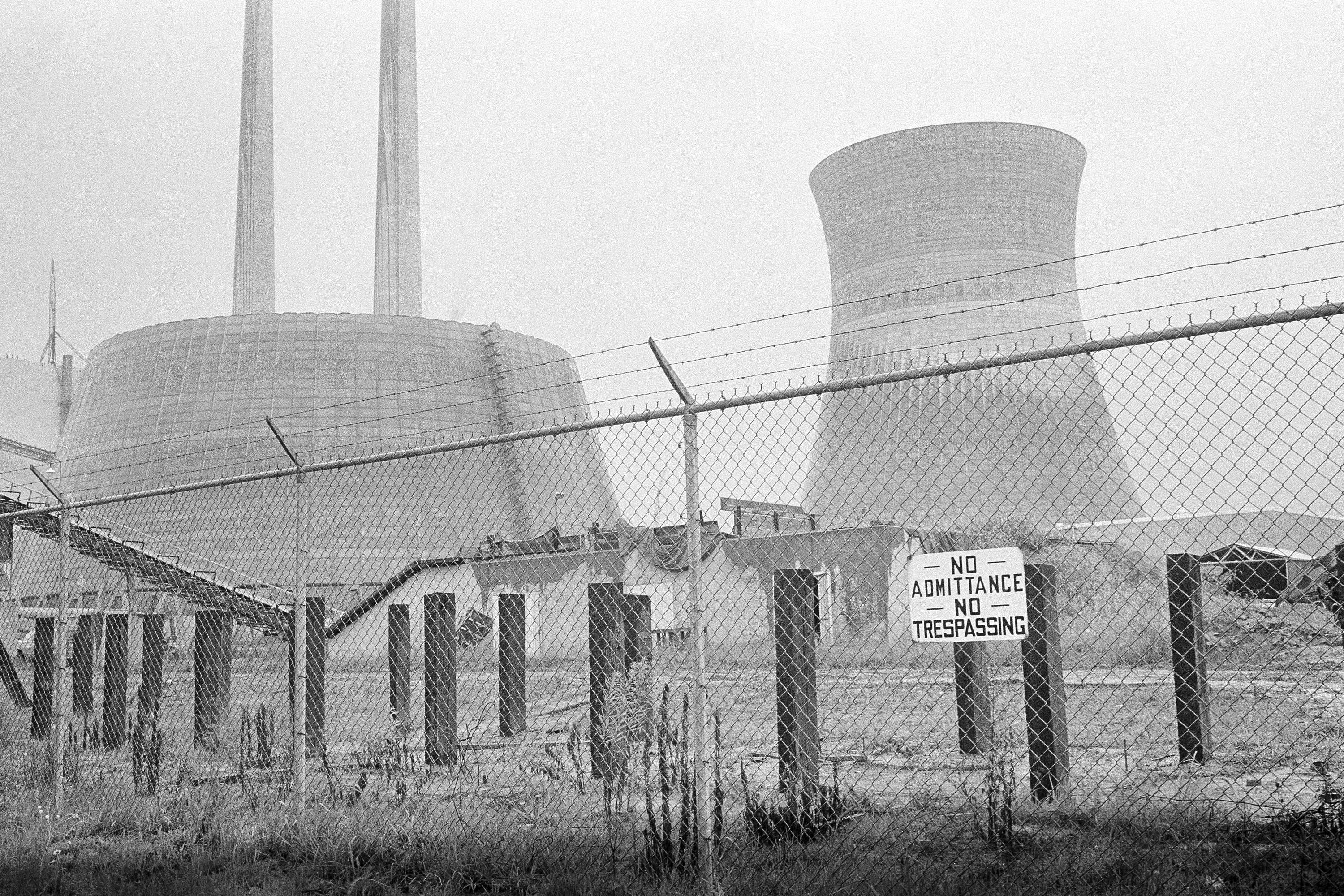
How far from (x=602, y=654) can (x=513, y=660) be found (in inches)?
94.2

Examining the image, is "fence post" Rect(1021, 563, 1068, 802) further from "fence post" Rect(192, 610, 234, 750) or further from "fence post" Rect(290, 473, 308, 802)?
"fence post" Rect(192, 610, 234, 750)

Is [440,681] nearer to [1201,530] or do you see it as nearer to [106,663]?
[106,663]

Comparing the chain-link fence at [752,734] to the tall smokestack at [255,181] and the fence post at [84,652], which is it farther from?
the tall smokestack at [255,181]

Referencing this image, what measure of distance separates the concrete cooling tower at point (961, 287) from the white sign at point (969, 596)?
4364 cm

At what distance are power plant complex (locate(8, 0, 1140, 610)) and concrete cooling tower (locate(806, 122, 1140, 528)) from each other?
116mm

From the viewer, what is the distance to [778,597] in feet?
20.7

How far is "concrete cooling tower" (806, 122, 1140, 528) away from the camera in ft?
164

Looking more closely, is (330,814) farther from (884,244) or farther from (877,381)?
(884,244)

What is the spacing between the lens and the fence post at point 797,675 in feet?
19.9

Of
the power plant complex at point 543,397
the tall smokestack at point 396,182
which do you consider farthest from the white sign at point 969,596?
the tall smokestack at point 396,182

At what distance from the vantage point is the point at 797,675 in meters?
6.08

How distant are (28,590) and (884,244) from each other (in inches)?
1524

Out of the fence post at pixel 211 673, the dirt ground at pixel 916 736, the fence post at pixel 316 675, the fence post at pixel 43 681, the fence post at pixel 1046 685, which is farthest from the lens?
the fence post at pixel 43 681

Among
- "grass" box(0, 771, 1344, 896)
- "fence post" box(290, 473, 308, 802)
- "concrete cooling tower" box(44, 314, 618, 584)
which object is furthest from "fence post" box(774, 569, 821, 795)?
"concrete cooling tower" box(44, 314, 618, 584)
